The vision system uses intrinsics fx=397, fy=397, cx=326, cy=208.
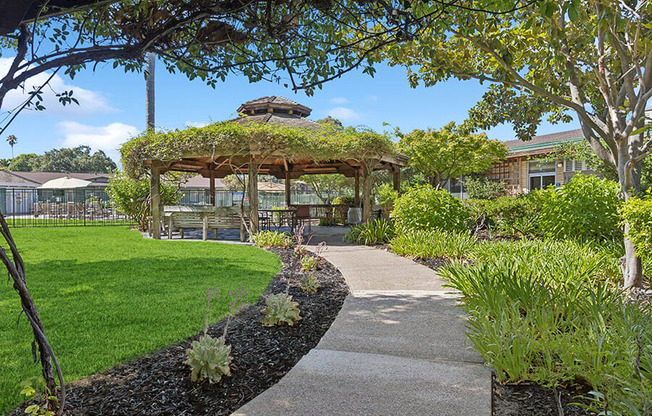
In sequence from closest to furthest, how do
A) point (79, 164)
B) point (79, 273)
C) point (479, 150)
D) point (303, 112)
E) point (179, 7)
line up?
1. point (179, 7)
2. point (79, 273)
3. point (303, 112)
4. point (479, 150)
5. point (79, 164)

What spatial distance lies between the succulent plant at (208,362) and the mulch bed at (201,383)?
0.20ft

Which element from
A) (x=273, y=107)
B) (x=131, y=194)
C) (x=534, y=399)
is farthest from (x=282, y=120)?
(x=534, y=399)

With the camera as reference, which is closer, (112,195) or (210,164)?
(210,164)

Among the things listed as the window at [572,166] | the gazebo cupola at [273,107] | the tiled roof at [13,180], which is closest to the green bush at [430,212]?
the gazebo cupola at [273,107]

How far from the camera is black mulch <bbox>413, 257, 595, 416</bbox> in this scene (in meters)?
2.33

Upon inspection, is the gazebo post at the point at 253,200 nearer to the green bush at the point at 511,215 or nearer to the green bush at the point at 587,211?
the green bush at the point at 511,215

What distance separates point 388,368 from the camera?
2.85 meters

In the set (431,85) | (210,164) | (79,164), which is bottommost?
(210,164)

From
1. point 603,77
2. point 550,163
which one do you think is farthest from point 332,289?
point 550,163

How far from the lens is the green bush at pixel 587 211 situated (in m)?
7.15

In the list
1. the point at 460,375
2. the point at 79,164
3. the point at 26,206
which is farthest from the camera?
the point at 79,164

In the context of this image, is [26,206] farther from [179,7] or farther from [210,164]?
[179,7]

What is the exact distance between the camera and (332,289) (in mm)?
5410

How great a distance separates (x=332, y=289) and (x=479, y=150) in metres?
15.3
